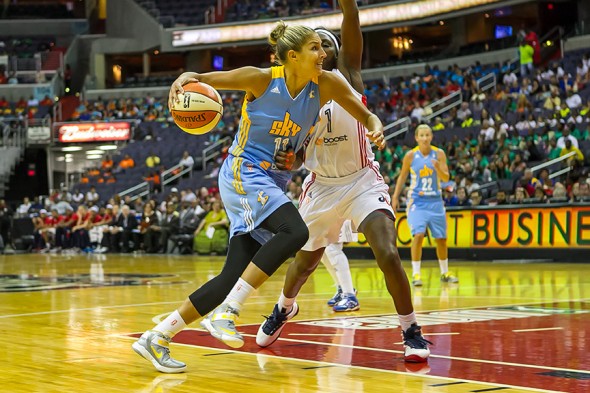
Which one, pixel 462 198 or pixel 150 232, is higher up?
pixel 462 198

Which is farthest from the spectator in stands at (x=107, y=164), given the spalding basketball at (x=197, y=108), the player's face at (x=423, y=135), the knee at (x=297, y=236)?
the knee at (x=297, y=236)

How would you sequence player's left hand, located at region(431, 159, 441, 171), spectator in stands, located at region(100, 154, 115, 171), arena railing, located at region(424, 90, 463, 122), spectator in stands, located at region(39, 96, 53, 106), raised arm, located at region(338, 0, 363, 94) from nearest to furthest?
1. raised arm, located at region(338, 0, 363, 94)
2. player's left hand, located at region(431, 159, 441, 171)
3. arena railing, located at region(424, 90, 463, 122)
4. spectator in stands, located at region(100, 154, 115, 171)
5. spectator in stands, located at region(39, 96, 53, 106)

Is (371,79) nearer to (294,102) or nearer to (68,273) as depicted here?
(68,273)

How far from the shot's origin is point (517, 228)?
59.9 feet

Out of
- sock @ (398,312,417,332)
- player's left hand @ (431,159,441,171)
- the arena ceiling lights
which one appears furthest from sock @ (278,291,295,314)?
the arena ceiling lights

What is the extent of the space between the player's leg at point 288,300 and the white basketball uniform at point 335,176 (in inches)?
4.0

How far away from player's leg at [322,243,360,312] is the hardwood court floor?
0.40 ft

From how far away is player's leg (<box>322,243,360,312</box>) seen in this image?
9023mm

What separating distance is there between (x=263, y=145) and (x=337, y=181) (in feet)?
3.13

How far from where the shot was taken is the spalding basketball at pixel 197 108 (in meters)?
5.57

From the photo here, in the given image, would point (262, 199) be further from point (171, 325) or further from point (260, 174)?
point (171, 325)

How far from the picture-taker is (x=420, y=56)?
39000 mm

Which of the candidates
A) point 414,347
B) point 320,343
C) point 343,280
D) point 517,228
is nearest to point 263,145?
point 414,347

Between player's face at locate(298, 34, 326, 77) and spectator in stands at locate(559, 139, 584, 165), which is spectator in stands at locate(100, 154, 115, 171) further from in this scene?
player's face at locate(298, 34, 326, 77)
